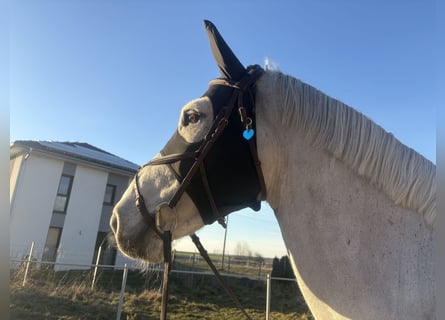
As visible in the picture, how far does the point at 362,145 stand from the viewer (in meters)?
1.35

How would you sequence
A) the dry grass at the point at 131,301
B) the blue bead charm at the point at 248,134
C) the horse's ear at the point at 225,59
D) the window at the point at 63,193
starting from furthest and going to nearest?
the window at the point at 63,193 < the dry grass at the point at 131,301 < the horse's ear at the point at 225,59 < the blue bead charm at the point at 248,134

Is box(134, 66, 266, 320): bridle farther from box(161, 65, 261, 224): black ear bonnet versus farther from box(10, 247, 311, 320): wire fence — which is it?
box(10, 247, 311, 320): wire fence

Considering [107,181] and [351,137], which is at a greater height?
[107,181]

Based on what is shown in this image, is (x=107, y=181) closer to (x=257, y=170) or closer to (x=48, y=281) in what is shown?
(x=48, y=281)

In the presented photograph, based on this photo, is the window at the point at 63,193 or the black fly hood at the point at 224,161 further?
the window at the point at 63,193

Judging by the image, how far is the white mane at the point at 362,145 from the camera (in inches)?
48.9

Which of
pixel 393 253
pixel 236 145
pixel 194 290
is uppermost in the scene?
pixel 236 145

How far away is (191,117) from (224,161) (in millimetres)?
295

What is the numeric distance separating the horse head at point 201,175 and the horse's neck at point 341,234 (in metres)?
0.10

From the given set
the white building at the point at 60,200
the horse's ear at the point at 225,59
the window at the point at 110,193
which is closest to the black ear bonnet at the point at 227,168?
the horse's ear at the point at 225,59

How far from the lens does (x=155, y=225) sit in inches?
60.7

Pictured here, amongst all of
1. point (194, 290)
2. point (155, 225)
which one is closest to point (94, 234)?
point (194, 290)

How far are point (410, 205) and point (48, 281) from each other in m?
12.0

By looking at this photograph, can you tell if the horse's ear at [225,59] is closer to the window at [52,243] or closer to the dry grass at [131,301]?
the dry grass at [131,301]
